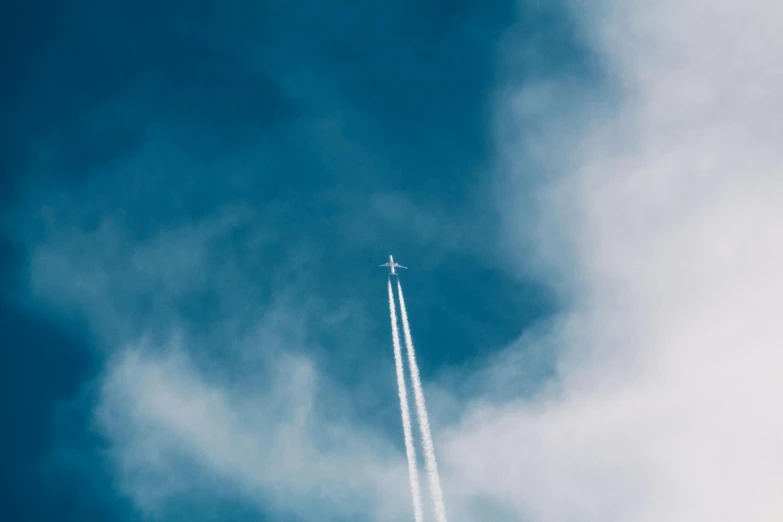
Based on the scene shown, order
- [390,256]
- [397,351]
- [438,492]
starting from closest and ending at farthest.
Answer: [438,492] → [397,351] → [390,256]

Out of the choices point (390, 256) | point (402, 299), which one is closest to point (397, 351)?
point (402, 299)

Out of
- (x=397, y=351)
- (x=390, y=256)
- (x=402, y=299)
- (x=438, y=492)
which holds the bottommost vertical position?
(x=438, y=492)

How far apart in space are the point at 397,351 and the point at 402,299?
14.2 meters

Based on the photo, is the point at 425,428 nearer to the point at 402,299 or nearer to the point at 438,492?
the point at 438,492

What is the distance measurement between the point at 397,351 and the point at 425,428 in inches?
833

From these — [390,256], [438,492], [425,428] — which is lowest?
[438,492]

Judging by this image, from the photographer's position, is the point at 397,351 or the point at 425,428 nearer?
the point at 425,428

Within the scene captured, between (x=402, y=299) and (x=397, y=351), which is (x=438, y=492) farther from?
(x=402, y=299)

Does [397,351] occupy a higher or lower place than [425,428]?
higher

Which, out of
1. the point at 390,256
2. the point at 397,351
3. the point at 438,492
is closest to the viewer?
the point at 438,492

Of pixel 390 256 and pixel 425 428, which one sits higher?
pixel 390 256

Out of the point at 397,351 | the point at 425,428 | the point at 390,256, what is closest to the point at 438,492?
the point at 425,428

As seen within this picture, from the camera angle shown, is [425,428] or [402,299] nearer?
[425,428]

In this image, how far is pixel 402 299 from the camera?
178 metres
